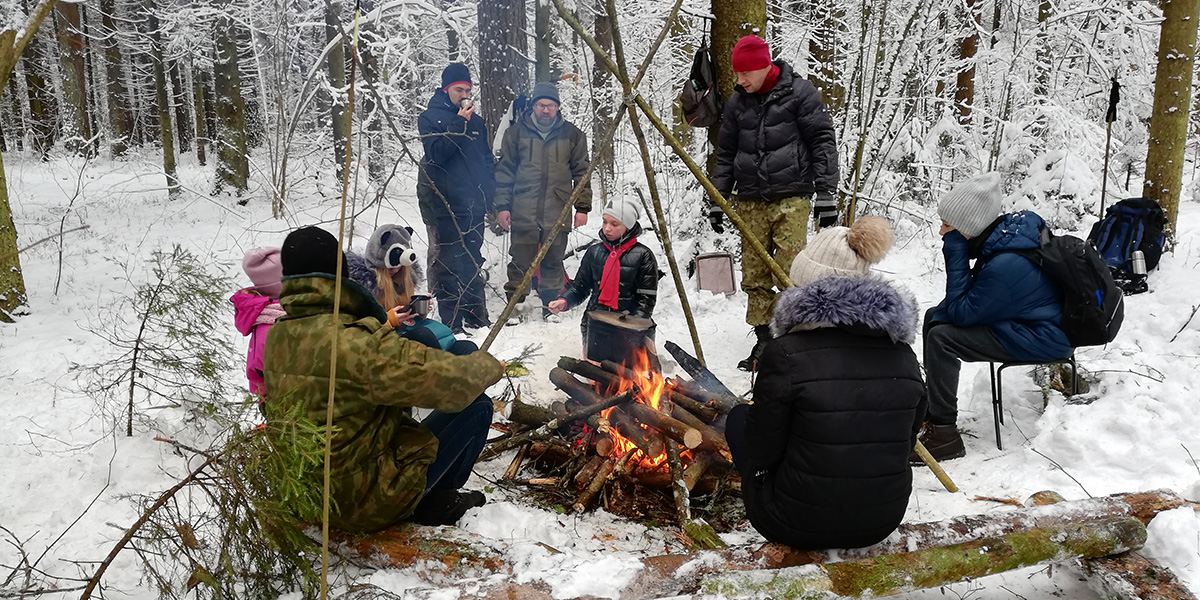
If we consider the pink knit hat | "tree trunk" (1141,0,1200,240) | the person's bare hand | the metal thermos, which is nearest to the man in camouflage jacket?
the person's bare hand

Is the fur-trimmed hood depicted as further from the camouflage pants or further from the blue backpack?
the blue backpack

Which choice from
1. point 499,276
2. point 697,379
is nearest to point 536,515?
point 697,379

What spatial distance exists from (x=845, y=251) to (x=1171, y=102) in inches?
210

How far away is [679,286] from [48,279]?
756 centimetres

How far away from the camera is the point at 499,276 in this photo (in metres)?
8.18

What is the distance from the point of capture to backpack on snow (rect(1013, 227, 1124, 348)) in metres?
3.53

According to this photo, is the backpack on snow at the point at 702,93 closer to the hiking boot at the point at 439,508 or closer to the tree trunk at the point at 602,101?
the hiking boot at the point at 439,508

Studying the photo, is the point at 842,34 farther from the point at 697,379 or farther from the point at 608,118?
the point at 697,379

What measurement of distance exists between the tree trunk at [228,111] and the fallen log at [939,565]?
1267 cm

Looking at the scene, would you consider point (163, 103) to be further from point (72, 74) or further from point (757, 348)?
point (757, 348)

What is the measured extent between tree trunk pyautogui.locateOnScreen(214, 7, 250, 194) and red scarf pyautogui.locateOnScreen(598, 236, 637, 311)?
9871 mm

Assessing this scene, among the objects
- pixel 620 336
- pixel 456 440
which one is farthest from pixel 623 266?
pixel 456 440

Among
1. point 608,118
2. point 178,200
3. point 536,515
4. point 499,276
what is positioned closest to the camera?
point 536,515

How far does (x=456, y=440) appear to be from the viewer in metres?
3.20
